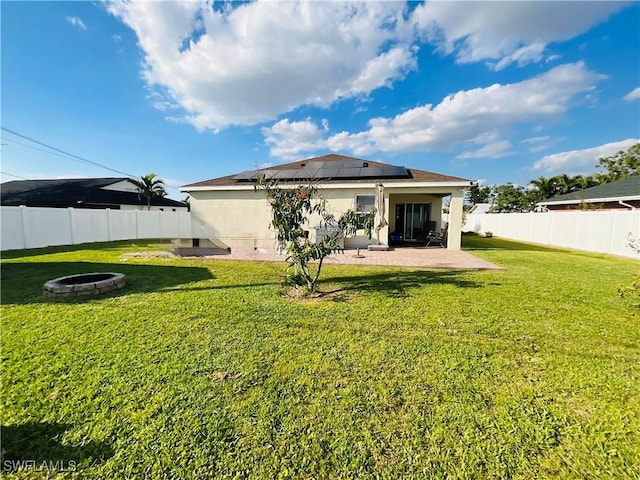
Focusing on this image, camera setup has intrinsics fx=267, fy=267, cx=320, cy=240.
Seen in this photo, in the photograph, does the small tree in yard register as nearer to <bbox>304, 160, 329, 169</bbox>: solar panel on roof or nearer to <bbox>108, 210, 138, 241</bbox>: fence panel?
<bbox>304, 160, 329, 169</bbox>: solar panel on roof

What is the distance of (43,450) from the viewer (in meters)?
2.21

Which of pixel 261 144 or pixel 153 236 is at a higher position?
pixel 261 144

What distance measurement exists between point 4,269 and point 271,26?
12.2 metres

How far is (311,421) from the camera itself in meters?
2.50

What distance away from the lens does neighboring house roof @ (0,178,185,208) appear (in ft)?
75.0

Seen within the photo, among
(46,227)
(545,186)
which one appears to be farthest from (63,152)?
(545,186)

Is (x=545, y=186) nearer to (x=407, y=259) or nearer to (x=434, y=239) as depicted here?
(x=434, y=239)

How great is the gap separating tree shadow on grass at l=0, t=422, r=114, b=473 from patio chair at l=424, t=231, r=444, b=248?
14670mm

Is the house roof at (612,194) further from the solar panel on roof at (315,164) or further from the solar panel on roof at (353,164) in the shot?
the solar panel on roof at (315,164)

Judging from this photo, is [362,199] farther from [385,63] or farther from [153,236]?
[153,236]

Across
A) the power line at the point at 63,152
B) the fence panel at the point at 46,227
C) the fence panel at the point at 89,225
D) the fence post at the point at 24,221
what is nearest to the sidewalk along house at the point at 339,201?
the fence panel at the point at 89,225

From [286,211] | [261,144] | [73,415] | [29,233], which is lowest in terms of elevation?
[73,415]

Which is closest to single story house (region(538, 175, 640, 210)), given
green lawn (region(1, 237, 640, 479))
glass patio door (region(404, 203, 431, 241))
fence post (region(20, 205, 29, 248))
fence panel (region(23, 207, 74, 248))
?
glass patio door (region(404, 203, 431, 241))

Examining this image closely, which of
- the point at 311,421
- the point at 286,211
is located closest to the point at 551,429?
the point at 311,421
